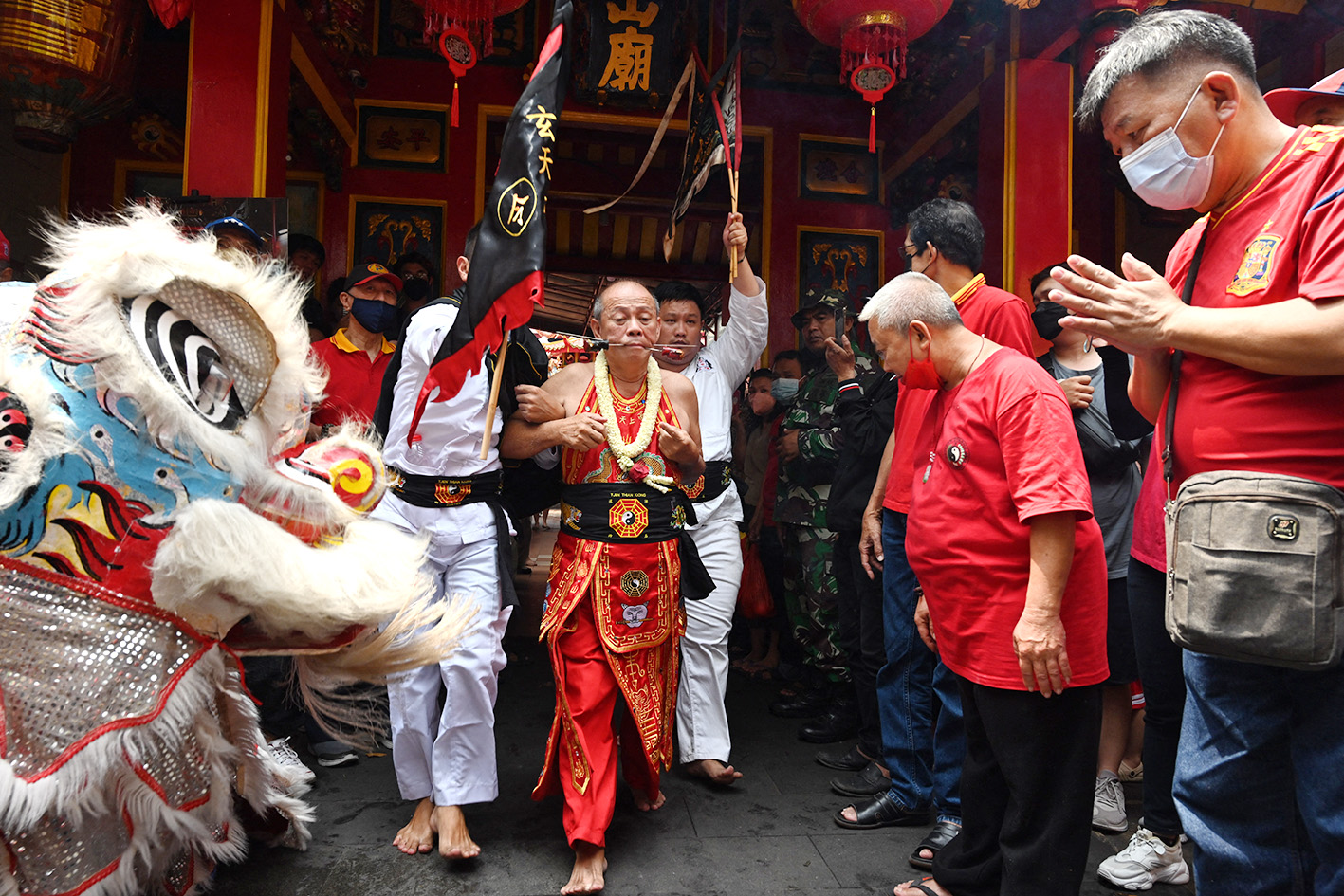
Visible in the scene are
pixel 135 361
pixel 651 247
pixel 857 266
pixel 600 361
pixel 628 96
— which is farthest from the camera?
pixel 651 247

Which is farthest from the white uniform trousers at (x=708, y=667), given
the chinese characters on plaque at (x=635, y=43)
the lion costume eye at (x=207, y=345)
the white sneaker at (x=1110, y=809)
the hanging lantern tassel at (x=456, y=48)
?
the chinese characters on plaque at (x=635, y=43)

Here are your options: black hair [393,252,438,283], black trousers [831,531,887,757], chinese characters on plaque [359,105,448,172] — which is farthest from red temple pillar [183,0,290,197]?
black trousers [831,531,887,757]

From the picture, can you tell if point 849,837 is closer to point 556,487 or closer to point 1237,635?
point 556,487

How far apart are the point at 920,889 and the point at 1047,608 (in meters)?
0.97

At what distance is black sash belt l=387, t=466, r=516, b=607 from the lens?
8.45 ft

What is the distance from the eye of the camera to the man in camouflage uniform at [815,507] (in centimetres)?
372

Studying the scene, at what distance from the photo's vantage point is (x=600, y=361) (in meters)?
2.79

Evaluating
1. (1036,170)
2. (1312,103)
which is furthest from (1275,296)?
(1036,170)

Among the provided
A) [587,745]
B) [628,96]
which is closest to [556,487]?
[587,745]

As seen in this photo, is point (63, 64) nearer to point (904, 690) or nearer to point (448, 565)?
point (448, 565)

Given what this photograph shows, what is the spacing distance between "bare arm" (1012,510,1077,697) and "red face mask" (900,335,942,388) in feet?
1.67

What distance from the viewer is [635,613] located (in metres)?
2.57

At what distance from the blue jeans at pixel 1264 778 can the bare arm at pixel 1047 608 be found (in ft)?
0.95

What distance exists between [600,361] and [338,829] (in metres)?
1.76
